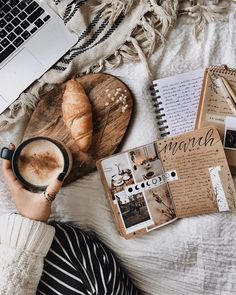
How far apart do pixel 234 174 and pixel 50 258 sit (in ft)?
1.29

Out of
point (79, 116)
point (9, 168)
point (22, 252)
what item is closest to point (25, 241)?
point (22, 252)

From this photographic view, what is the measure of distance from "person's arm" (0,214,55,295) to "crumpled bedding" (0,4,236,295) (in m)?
0.10

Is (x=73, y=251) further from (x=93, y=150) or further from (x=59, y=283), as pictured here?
(x=93, y=150)

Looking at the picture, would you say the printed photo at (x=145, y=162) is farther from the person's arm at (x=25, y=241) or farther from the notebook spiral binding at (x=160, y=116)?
the person's arm at (x=25, y=241)

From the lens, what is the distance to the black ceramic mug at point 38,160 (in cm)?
95

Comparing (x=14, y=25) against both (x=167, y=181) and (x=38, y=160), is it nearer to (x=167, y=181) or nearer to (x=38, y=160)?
(x=38, y=160)

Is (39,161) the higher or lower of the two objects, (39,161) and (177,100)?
the higher

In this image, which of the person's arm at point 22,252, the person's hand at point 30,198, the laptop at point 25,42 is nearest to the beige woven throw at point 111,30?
the laptop at point 25,42

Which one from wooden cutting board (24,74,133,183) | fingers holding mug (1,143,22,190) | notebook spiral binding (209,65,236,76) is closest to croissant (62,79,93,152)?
wooden cutting board (24,74,133,183)

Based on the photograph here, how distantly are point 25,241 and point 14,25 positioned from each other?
42cm

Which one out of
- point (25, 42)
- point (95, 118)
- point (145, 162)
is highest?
point (25, 42)

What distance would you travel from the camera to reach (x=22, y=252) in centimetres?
91

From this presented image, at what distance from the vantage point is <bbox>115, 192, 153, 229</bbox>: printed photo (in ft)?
3.22

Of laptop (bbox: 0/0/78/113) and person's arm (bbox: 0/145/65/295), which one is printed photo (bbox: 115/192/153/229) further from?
laptop (bbox: 0/0/78/113)
